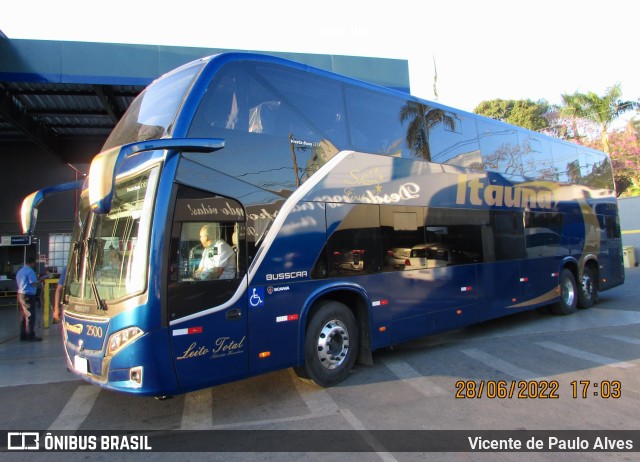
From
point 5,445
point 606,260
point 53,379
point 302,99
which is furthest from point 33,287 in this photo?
point 606,260

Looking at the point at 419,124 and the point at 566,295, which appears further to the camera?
the point at 566,295

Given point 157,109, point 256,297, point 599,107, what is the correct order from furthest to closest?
1. point 599,107
2. point 157,109
3. point 256,297

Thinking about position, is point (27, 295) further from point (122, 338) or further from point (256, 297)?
point (256, 297)

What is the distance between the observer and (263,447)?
3.91 metres

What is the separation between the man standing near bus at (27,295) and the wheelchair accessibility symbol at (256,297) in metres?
6.26

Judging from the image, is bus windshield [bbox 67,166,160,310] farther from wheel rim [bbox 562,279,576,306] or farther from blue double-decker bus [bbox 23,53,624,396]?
wheel rim [bbox 562,279,576,306]

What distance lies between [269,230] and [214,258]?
0.75 m

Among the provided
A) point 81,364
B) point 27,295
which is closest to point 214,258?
point 81,364

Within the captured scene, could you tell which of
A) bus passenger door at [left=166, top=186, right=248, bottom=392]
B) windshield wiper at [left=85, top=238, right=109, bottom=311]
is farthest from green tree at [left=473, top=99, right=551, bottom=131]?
windshield wiper at [left=85, top=238, right=109, bottom=311]

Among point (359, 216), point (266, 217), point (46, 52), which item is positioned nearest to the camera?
point (266, 217)

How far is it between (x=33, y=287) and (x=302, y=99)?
22.7 feet

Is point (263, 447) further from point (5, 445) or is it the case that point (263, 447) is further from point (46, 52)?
point (46, 52)

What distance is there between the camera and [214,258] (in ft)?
14.9

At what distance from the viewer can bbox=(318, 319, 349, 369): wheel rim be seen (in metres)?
5.52
